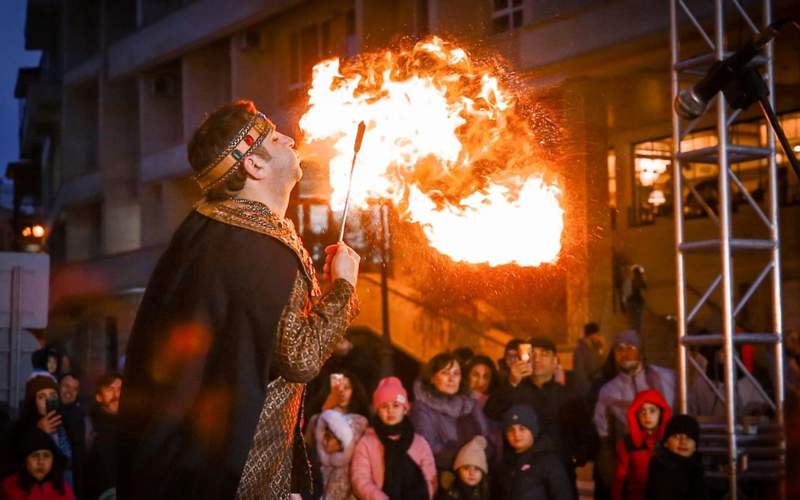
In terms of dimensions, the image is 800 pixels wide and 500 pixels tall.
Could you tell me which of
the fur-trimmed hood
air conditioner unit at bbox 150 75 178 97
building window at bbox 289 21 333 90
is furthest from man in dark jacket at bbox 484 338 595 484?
air conditioner unit at bbox 150 75 178 97

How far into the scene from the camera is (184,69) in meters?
28.9

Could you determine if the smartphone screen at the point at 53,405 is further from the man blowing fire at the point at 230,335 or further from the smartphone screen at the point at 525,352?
the man blowing fire at the point at 230,335

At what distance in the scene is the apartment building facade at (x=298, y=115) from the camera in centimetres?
1614

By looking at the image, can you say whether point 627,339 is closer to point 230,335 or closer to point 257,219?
point 257,219

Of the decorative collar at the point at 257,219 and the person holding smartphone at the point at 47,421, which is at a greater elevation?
the decorative collar at the point at 257,219

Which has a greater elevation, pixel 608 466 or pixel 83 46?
pixel 83 46

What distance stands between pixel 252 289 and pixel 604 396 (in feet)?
22.3

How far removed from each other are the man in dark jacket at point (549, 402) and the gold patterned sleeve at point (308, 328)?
18.4 feet

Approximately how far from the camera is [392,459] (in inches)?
360

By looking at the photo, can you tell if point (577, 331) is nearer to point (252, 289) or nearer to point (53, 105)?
point (252, 289)

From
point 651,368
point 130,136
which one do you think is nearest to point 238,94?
point 130,136

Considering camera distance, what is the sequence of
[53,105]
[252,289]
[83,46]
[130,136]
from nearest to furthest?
[252,289]
[130,136]
[83,46]
[53,105]

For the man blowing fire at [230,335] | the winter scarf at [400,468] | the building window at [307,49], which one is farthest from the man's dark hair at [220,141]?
the building window at [307,49]

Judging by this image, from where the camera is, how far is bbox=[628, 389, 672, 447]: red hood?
9.26m
